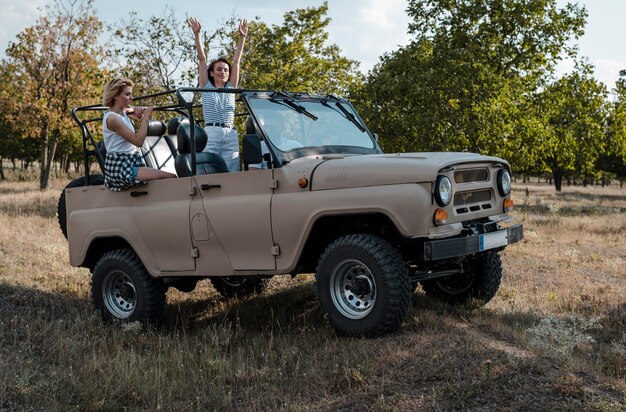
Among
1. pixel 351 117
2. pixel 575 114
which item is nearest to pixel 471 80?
pixel 575 114

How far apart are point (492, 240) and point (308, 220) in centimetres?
165

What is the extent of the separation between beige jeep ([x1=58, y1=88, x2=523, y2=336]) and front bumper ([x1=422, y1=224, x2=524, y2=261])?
0.01 metres

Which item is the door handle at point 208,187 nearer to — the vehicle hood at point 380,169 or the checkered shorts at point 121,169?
the checkered shorts at point 121,169

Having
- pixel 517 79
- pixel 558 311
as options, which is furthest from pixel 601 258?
pixel 517 79

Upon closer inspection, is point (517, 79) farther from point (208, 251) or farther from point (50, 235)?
point (208, 251)

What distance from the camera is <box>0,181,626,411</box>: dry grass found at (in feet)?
16.0

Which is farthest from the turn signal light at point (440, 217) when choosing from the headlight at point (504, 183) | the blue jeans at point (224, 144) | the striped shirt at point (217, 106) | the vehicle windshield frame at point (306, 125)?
the striped shirt at point (217, 106)

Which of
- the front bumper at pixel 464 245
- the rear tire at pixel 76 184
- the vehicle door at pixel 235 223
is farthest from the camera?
the rear tire at pixel 76 184

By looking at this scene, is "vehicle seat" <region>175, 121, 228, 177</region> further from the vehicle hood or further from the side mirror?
the vehicle hood

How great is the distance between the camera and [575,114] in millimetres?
27422

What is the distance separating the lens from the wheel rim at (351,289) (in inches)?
231

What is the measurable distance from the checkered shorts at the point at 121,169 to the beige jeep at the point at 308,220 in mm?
137

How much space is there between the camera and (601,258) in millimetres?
12688

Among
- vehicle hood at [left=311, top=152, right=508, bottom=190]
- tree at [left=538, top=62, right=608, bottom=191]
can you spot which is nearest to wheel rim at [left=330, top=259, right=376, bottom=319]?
vehicle hood at [left=311, top=152, right=508, bottom=190]
